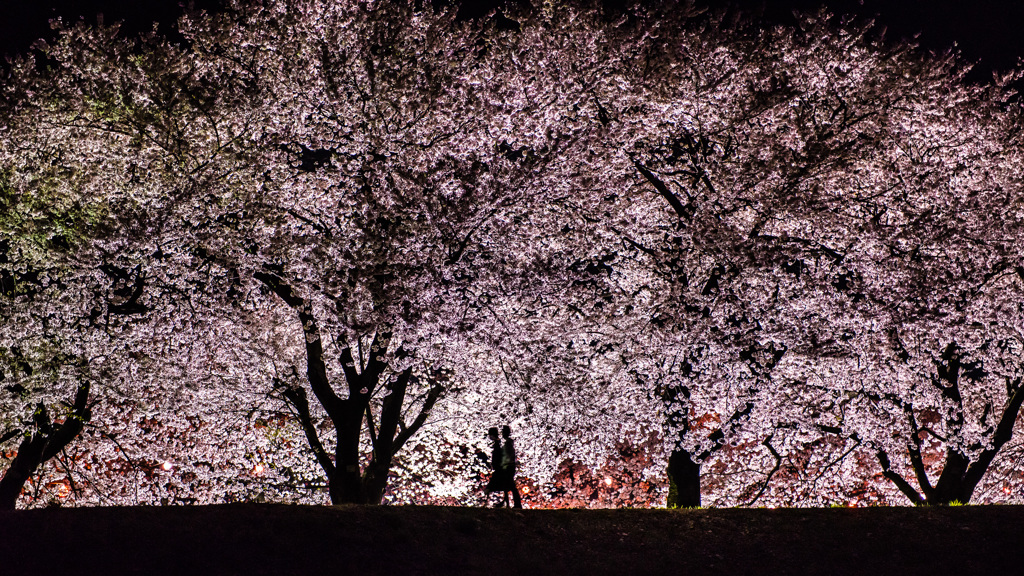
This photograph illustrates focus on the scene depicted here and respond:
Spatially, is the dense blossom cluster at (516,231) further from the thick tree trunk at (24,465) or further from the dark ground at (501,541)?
the dark ground at (501,541)

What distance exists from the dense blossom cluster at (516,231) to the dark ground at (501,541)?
14.2 feet

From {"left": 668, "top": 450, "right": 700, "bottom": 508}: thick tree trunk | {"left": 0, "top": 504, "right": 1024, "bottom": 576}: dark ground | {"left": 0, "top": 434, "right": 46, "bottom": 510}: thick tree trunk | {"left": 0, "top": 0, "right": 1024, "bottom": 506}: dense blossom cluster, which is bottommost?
{"left": 0, "top": 504, "right": 1024, "bottom": 576}: dark ground

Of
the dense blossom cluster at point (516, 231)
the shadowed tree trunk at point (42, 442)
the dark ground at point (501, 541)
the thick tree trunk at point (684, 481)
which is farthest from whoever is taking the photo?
the shadowed tree trunk at point (42, 442)

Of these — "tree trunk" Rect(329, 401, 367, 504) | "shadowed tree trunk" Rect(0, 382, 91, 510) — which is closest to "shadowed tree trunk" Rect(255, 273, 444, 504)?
"tree trunk" Rect(329, 401, 367, 504)

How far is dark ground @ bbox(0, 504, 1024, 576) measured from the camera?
12352 millimetres

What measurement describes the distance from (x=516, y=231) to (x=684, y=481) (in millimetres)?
7444

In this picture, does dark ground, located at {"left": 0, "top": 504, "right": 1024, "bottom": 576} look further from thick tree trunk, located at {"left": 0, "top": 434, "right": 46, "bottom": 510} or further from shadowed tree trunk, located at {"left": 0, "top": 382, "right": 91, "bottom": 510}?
thick tree trunk, located at {"left": 0, "top": 434, "right": 46, "bottom": 510}

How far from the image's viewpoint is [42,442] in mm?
21906

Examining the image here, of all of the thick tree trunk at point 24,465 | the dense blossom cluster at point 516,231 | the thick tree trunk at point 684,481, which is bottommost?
the thick tree trunk at point 684,481

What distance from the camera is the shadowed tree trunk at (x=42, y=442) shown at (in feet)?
69.9

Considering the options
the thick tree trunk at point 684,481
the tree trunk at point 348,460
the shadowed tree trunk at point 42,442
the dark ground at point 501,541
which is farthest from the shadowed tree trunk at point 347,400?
the thick tree trunk at point 684,481

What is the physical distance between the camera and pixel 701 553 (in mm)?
14445

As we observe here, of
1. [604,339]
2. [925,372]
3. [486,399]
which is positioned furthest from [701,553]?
[925,372]

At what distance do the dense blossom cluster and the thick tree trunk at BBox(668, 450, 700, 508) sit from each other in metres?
0.07
